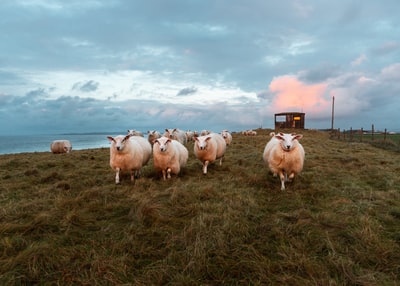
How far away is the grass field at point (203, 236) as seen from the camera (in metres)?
3.64

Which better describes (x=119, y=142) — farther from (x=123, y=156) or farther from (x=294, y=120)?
(x=294, y=120)

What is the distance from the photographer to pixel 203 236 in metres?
4.52

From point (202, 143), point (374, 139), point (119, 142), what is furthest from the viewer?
point (374, 139)

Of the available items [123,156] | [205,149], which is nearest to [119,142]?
[123,156]

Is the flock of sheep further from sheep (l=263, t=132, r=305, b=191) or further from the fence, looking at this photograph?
the fence

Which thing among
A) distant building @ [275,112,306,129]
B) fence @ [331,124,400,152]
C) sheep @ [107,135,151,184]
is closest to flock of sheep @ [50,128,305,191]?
sheep @ [107,135,151,184]

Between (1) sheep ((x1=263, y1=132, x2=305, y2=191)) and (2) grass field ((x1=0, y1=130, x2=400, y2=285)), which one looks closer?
(2) grass field ((x1=0, y1=130, x2=400, y2=285))

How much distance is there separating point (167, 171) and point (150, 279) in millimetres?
6461

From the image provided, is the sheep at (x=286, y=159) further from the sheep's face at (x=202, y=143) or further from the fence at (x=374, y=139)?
the fence at (x=374, y=139)

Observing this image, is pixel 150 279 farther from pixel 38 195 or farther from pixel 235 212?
pixel 38 195

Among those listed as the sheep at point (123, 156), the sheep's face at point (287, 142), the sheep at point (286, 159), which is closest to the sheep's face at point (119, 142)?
the sheep at point (123, 156)

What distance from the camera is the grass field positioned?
3.64 metres

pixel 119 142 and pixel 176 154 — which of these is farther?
pixel 176 154

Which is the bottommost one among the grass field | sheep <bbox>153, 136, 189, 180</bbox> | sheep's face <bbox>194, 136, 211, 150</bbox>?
the grass field
